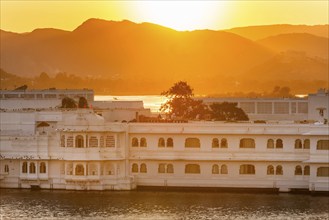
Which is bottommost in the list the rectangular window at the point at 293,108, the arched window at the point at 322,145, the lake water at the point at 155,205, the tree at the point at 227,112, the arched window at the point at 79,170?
the lake water at the point at 155,205

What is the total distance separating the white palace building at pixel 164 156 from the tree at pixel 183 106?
1399 cm

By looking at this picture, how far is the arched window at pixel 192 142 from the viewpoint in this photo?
5034 cm

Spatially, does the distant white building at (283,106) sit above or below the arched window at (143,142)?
above

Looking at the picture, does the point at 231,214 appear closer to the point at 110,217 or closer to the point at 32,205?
the point at 110,217

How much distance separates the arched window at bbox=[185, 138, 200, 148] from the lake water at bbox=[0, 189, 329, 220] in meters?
2.26

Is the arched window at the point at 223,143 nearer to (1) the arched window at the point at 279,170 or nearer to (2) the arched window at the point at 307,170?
(1) the arched window at the point at 279,170

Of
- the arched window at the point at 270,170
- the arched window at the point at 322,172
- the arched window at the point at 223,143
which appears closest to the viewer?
the arched window at the point at 322,172

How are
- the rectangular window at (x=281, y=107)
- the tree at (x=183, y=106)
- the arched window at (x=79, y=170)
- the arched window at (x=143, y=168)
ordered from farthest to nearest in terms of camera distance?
the rectangular window at (x=281, y=107)
the tree at (x=183, y=106)
the arched window at (x=143, y=168)
the arched window at (x=79, y=170)

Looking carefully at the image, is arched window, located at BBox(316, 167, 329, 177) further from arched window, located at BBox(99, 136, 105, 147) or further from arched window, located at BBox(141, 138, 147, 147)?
arched window, located at BBox(99, 136, 105, 147)

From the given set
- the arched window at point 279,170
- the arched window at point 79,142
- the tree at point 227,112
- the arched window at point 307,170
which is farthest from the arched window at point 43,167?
the tree at point 227,112

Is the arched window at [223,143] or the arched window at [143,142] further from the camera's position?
the arched window at [143,142]

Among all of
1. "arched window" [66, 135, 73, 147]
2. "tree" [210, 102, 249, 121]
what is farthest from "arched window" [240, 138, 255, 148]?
"tree" [210, 102, 249, 121]

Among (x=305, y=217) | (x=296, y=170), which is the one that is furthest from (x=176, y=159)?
(x=305, y=217)

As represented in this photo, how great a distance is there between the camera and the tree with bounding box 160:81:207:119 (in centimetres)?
6506
